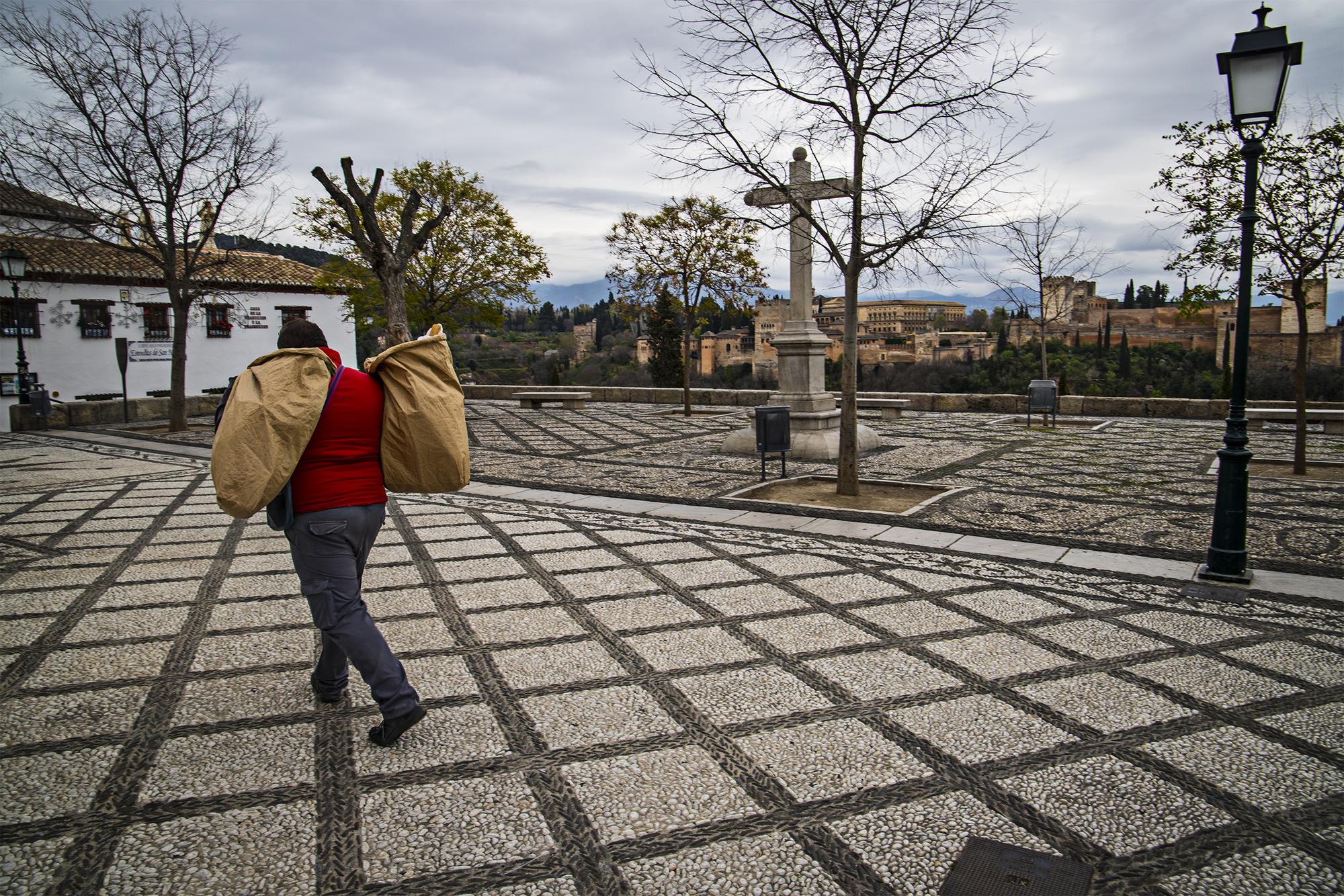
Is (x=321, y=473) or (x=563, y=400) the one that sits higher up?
(x=321, y=473)

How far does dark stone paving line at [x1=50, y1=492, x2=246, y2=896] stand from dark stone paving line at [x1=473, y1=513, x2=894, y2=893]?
6.20ft

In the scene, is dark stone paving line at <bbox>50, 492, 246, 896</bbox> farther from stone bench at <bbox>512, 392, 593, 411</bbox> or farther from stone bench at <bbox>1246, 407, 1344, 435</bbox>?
stone bench at <bbox>512, 392, 593, 411</bbox>

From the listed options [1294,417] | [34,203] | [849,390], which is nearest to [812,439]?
[849,390]

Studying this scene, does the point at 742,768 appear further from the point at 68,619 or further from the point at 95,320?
the point at 95,320

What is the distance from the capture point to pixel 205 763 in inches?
108

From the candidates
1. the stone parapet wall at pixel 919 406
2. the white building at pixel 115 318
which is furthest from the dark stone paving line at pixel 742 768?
the white building at pixel 115 318

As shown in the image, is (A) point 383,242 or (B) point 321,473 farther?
(A) point 383,242

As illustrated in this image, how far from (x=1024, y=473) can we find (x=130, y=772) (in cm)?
940

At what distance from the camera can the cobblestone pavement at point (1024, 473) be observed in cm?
632

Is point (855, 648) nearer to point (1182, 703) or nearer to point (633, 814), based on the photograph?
point (1182, 703)

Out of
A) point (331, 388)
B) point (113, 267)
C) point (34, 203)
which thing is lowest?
point (331, 388)

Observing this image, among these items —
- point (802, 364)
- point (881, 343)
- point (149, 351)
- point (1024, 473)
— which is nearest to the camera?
point (1024, 473)

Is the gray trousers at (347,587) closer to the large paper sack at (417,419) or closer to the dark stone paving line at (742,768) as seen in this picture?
the large paper sack at (417,419)

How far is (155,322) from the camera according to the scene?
27141 millimetres
